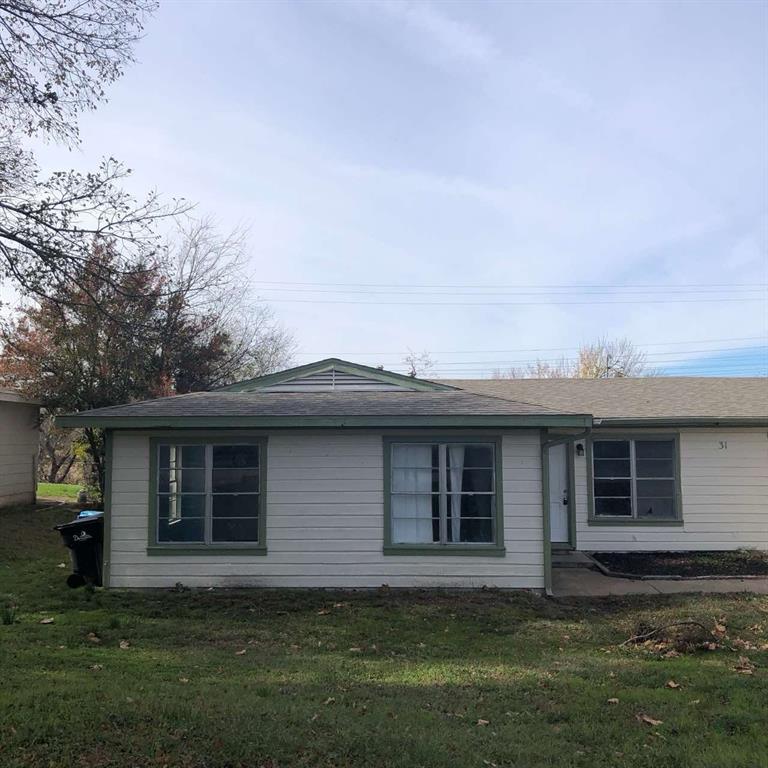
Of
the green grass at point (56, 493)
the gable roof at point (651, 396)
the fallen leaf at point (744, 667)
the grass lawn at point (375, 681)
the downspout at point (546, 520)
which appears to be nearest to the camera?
the grass lawn at point (375, 681)

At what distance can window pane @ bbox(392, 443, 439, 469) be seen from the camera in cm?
1030

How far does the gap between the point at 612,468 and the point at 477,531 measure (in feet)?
14.9

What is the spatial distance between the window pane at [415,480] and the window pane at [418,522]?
12 centimetres

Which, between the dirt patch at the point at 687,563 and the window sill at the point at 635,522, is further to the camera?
the window sill at the point at 635,522

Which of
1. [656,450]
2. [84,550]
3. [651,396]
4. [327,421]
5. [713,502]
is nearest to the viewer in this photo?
[327,421]

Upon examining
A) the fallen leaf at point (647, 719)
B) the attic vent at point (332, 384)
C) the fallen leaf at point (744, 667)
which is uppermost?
the attic vent at point (332, 384)

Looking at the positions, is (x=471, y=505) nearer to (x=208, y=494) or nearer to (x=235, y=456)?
(x=235, y=456)

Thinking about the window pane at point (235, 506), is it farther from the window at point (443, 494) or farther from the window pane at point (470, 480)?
the window pane at point (470, 480)

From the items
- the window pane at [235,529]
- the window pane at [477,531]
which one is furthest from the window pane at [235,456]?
the window pane at [477,531]

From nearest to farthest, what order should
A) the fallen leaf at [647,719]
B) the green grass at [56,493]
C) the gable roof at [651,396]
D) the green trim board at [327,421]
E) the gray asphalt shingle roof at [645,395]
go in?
the fallen leaf at [647,719], the green trim board at [327,421], the gable roof at [651,396], the gray asphalt shingle roof at [645,395], the green grass at [56,493]

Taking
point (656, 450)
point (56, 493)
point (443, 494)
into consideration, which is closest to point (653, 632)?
point (443, 494)

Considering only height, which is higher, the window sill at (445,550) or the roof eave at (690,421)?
the roof eave at (690,421)

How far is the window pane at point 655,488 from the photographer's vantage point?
44.0 feet

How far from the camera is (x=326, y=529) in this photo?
10.2m
